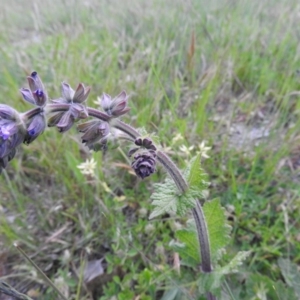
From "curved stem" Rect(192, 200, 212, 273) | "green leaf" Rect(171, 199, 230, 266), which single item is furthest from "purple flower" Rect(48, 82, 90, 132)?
"green leaf" Rect(171, 199, 230, 266)

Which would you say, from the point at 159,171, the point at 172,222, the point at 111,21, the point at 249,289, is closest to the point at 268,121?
the point at 159,171

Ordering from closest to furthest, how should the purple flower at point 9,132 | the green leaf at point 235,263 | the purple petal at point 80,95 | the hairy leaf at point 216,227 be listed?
1. the purple flower at point 9,132
2. the purple petal at point 80,95
3. the green leaf at point 235,263
4. the hairy leaf at point 216,227

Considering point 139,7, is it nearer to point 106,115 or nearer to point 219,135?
point 219,135

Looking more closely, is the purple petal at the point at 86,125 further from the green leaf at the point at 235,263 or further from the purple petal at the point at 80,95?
the green leaf at the point at 235,263

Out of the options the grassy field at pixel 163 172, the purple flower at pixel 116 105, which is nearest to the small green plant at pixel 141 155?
the purple flower at pixel 116 105

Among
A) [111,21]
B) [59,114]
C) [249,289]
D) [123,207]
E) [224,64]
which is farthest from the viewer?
[111,21]

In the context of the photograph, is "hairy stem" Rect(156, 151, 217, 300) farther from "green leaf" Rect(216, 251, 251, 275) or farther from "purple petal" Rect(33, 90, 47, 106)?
"purple petal" Rect(33, 90, 47, 106)
